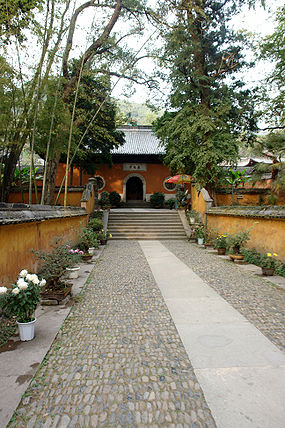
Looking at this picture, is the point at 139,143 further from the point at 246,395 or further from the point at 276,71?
the point at 246,395

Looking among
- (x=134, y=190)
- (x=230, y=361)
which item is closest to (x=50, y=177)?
(x=230, y=361)

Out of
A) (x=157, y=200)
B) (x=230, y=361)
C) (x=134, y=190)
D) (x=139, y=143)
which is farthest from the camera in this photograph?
(x=139, y=143)

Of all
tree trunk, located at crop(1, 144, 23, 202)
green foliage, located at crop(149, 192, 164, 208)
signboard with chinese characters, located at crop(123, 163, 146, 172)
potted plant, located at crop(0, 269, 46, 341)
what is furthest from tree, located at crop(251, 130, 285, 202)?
signboard with chinese characters, located at crop(123, 163, 146, 172)

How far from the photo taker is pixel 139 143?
21.0 metres

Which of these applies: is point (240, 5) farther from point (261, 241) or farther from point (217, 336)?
point (217, 336)

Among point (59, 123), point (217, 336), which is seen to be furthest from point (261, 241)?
point (59, 123)

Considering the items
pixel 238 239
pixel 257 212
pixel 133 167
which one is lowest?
pixel 238 239

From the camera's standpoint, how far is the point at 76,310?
3314mm

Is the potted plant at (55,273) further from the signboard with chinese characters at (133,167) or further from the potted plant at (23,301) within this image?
the signboard with chinese characters at (133,167)

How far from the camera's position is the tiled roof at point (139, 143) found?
60.5ft

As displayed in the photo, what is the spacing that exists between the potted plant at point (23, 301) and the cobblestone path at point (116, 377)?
32 centimetres

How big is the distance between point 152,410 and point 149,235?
8.99m

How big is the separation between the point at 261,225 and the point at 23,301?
566cm

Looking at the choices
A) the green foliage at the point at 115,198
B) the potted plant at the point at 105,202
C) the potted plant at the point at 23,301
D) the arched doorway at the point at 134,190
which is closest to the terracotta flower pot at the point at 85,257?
the potted plant at the point at 23,301
